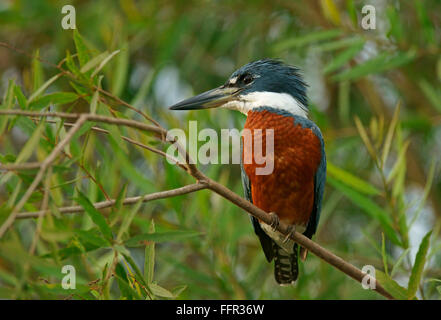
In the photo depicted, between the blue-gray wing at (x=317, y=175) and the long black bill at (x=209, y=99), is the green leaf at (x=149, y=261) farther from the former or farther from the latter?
the blue-gray wing at (x=317, y=175)

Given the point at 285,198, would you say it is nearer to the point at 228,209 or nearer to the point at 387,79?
the point at 228,209

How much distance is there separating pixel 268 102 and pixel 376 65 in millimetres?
664

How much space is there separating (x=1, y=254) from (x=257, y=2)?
3283mm

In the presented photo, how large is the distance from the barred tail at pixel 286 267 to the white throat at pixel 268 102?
2.22 feet

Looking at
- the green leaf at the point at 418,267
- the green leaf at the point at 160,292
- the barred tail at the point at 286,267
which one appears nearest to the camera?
the green leaf at the point at 160,292

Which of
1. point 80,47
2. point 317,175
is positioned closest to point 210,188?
point 80,47

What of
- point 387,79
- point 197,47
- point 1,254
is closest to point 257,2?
point 197,47

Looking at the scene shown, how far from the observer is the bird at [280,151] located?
104 inches

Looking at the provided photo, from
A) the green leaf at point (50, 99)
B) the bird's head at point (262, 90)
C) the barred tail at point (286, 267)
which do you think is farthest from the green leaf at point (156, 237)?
the barred tail at point (286, 267)

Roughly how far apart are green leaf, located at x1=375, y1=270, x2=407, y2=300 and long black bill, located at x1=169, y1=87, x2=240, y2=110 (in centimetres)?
114

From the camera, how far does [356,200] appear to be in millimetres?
2729

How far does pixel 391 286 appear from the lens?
2.02 meters

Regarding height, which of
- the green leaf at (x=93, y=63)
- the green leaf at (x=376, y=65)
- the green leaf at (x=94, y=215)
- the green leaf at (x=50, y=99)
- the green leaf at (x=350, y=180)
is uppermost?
the green leaf at (x=376, y=65)
